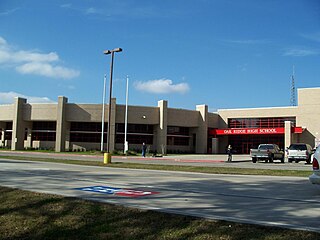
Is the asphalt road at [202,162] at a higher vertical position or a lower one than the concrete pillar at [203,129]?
lower

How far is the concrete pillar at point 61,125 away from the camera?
52.1 meters

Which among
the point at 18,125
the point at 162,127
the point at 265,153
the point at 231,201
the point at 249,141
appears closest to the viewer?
the point at 231,201

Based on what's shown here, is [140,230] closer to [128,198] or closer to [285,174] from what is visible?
[128,198]

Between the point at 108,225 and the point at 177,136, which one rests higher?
the point at 177,136

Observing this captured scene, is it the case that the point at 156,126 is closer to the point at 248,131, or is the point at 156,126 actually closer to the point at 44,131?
the point at 248,131

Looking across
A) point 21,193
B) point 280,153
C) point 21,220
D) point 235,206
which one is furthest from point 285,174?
point 280,153

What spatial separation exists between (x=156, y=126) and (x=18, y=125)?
2072cm

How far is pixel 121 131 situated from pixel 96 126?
150 inches

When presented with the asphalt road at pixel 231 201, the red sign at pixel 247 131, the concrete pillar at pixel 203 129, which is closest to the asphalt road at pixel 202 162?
the asphalt road at pixel 231 201

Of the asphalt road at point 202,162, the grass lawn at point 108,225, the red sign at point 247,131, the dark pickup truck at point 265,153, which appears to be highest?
the red sign at point 247,131

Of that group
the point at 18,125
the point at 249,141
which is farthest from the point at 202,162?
the point at 18,125

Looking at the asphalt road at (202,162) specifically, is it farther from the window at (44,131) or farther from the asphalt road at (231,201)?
the window at (44,131)

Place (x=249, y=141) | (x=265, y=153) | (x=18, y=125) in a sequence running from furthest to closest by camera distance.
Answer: (x=249, y=141)
(x=18, y=125)
(x=265, y=153)

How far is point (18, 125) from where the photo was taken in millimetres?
54781
